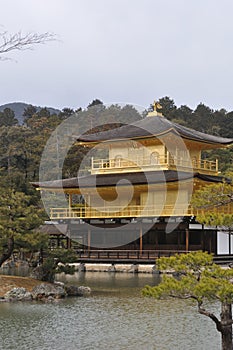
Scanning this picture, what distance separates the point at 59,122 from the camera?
191ft

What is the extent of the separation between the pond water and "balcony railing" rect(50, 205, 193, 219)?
377 inches

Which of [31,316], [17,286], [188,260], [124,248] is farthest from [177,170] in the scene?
[188,260]

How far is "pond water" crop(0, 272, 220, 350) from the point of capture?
11.2m

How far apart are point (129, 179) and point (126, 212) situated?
5.10 ft

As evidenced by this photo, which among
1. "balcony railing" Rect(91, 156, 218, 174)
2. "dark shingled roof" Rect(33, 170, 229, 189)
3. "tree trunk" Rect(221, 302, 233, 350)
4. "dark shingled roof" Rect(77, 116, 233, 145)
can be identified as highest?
"dark shingled roof" Rect(77, 116, 233, 145)

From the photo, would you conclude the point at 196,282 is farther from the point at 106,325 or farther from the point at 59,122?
the point at 59,122

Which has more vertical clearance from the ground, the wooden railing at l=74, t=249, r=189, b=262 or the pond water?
the wooden railing at l=74, t=249, r=189, b=262

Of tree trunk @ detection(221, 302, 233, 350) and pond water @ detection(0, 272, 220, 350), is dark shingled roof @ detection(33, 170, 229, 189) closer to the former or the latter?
pond water @ detection(0, 272, 220, 350)

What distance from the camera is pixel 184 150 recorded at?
31.8 metres

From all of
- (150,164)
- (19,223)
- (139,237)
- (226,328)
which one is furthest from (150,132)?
(226,328)

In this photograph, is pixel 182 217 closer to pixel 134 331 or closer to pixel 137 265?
pixel 137 265

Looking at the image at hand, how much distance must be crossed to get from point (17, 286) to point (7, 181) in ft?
79.4

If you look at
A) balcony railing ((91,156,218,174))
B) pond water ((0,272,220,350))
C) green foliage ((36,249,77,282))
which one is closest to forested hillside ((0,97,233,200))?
balcony railing ((91,156,218,174))

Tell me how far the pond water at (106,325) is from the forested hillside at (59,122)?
941 inches
